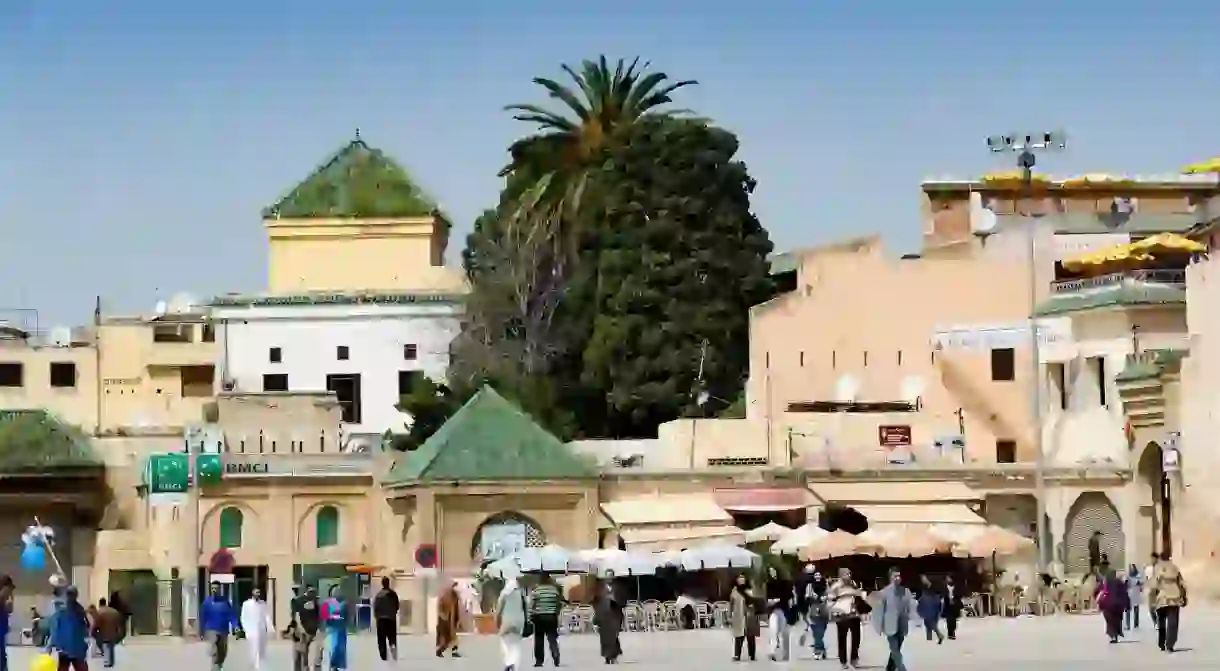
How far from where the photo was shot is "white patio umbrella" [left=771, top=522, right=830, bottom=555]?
54.9m

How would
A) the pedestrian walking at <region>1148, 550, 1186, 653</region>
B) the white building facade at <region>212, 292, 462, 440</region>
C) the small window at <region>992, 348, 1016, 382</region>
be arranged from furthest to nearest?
the white building facade at <region>212, 292, 462, 440</region>
the small window at <region>992, 348, 1016, 382</region>
the pedestrian walking at <region>1148, 550, 1186, 653</region>

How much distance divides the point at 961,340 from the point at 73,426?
23698mm

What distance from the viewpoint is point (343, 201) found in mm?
80312

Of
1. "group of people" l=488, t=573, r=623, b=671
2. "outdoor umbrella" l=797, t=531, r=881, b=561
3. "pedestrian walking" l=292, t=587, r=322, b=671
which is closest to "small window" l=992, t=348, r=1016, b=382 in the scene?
"outdoor umbrella" l=797, t=531, r=881, b=561

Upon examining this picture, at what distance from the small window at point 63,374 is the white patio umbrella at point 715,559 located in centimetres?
2946

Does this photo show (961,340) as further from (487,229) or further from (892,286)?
(487,229)

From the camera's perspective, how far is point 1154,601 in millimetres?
38062

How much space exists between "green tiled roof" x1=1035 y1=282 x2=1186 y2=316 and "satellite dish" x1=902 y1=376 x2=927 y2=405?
13.7 ft

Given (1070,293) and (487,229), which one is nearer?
(1070,293)

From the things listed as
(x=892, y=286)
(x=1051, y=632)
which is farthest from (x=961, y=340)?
(x=1051, y=632)

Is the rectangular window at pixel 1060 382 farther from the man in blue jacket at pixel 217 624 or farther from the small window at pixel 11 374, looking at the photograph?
the man in blue jacket at pixel 217 624

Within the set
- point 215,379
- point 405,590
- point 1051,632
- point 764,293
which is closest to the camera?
point 1051,632

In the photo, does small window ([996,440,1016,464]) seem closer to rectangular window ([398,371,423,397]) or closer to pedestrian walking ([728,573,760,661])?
rectangular window ([398,371,423,397])

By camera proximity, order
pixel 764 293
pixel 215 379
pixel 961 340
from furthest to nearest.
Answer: pixel 215 379, pixel 764 293, pixel 961 340
